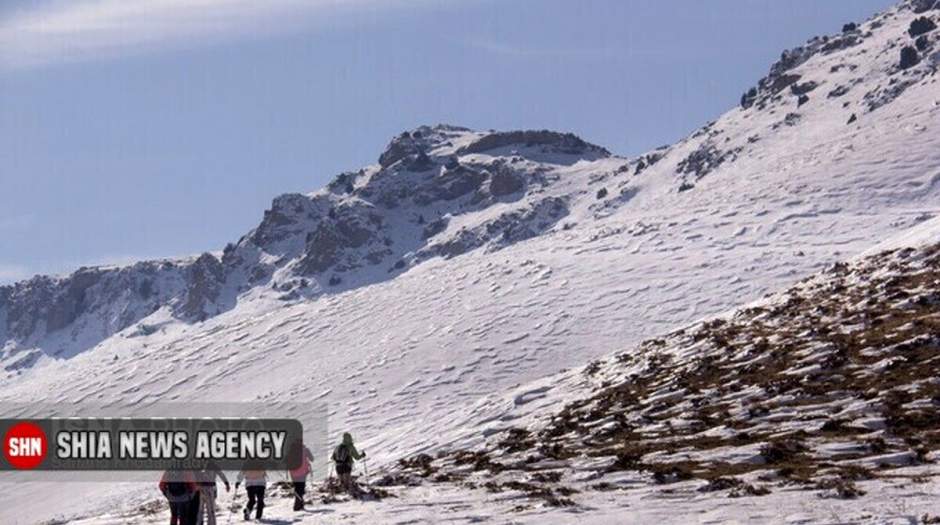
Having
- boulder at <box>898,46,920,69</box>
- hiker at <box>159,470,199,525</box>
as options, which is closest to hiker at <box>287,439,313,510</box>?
hiker at <box>159,470,199,525</box>

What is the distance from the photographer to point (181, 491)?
2638 cm

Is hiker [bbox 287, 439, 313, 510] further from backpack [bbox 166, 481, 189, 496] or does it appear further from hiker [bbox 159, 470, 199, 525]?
backpack [bbox 166, 481, 189, 496]

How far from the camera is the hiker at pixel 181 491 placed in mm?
26297

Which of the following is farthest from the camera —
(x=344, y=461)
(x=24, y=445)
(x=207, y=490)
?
(x=24, y=445)

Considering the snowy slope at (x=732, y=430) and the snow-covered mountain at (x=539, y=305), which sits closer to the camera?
the snowy slope at (x=732, y=430)

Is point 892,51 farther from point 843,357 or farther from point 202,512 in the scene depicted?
point 202,512

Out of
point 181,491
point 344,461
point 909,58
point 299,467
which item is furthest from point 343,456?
point 909,58

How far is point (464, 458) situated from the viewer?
4228cm

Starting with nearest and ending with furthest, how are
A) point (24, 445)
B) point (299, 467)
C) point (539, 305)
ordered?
point (299, 467) < point (24, 445) < point (539, 305)

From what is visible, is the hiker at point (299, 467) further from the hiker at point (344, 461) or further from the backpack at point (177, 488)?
the backpack at point (177, 488)

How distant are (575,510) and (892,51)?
166 m

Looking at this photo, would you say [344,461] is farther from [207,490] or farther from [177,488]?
[177,488]

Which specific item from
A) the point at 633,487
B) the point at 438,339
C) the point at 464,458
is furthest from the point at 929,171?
the point at 633,487

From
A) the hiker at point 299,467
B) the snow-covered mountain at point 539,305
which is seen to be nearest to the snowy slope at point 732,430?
the hiker at point 299,467
